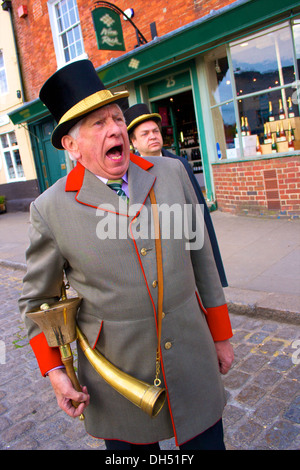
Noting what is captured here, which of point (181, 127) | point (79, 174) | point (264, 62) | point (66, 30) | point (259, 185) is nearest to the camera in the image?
point (79, 174)

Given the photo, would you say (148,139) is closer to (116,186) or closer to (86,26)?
(116,186)

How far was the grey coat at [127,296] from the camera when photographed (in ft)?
5.33

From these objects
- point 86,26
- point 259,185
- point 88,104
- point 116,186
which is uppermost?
point 86,26

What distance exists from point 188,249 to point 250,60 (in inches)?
264

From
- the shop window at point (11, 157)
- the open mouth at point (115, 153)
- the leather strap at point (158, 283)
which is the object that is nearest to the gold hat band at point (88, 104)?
the open mouth at point (115, 153)

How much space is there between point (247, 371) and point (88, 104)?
2.47 metres

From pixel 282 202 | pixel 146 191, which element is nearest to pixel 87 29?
→ pixel 282 202

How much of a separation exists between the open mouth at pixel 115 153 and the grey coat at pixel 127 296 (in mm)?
93

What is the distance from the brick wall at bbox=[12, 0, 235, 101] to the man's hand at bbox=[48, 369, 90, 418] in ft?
25.5

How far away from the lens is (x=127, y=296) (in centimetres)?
162

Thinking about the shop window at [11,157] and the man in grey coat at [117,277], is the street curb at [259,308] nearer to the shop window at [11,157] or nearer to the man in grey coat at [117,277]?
the man in grey coat at [117,277]

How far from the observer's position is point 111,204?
1.67 meters

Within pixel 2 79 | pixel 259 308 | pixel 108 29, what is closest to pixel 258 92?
pixel 108 29

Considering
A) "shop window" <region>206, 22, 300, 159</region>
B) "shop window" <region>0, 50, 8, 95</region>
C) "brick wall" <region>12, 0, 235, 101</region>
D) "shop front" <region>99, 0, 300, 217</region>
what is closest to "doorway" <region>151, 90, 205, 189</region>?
A: "shop front" <region>99, 0, 300, 217</region>
